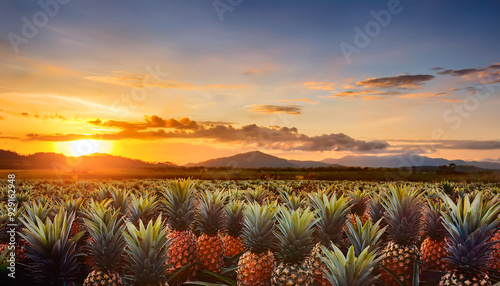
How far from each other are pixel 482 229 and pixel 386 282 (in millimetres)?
1564

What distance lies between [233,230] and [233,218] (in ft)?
0.76

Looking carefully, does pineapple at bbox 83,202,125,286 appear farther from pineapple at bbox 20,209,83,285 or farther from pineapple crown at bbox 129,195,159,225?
pineapple crown at bbox 129,195,159,225

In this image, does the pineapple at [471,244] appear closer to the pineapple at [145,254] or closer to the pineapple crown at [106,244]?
the pineapple at [145,254]

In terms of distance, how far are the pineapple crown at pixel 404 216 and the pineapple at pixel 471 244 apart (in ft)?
2.37

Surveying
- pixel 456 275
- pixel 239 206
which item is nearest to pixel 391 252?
pixel 456 275

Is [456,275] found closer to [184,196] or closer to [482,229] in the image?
[482,229]

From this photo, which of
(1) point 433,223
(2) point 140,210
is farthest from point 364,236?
(2) point 140,210

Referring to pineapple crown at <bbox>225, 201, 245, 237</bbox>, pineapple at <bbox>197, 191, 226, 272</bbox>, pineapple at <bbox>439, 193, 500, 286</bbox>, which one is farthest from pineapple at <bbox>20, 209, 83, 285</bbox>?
pineapple at <bbox>439, 193, 500, 286</bbox>

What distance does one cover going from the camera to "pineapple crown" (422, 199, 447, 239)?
5.82 metres

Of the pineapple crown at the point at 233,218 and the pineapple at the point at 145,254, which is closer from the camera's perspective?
the pineapple at the point at 145,254

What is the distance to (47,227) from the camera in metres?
4.28

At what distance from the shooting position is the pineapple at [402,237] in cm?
515

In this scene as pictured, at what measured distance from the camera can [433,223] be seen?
5.88 metres

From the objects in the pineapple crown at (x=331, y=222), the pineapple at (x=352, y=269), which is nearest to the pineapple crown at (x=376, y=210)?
the pineapple crown at (x=331, y=222)
